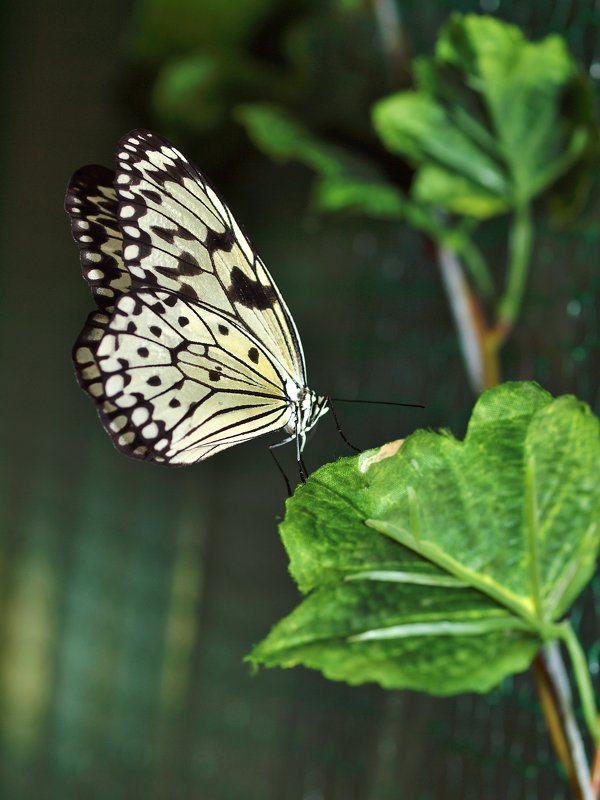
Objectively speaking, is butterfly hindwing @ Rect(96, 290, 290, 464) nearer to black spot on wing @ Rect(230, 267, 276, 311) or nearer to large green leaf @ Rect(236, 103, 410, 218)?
black spot on wing @ Rect(230, 267, 276, 311)

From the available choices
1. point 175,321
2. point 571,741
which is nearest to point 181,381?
point 175,321

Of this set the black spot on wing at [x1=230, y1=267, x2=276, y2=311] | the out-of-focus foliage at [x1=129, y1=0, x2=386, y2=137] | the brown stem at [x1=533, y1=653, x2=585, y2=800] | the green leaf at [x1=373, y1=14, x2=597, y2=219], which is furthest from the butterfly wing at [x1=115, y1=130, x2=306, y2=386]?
the out-of-focus foliage at [x1=129, y1=0, x2=386, y2=137]

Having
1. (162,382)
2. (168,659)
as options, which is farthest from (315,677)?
(162,382)

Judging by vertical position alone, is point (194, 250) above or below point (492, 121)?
below

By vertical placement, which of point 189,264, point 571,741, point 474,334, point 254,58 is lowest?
point 571,741

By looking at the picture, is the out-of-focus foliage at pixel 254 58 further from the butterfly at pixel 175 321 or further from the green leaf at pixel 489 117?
the butterfly at pixel 175 321

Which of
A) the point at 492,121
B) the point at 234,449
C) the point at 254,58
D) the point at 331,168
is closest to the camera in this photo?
the point at 492,121

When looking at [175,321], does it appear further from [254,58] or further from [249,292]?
[254,58]
